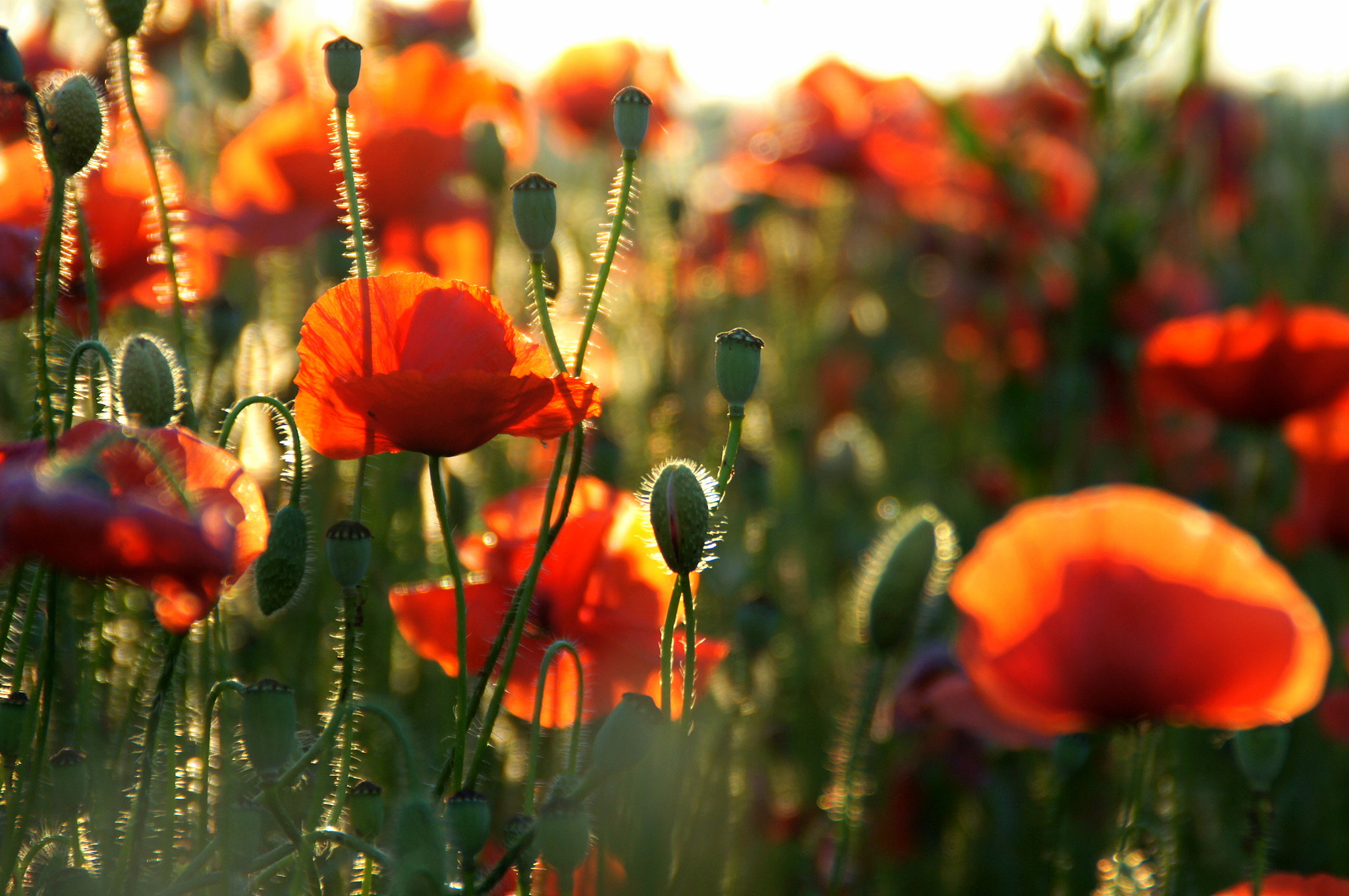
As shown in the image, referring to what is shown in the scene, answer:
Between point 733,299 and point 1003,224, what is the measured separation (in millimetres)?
680

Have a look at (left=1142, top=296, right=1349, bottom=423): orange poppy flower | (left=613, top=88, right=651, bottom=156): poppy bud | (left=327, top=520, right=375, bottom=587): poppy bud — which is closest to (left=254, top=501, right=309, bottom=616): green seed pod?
(left=327, top=520, right=375, bottom=587): poppy bud

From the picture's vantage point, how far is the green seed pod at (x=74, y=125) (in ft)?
2.46

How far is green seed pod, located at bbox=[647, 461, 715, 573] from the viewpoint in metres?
0.73

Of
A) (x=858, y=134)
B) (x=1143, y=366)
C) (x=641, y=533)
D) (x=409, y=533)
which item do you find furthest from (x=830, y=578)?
(x=641, y=533)

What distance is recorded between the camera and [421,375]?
0.69m

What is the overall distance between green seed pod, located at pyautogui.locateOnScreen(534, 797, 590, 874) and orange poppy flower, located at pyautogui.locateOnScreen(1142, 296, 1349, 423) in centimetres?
128

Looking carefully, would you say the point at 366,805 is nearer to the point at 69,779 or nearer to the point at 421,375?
the point at 69,779

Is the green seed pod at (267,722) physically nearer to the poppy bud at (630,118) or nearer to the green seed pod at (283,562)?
the green seed pod at (283,562)

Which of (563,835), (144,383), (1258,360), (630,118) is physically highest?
(1258,360)

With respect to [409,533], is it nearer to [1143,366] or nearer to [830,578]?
[830,578]

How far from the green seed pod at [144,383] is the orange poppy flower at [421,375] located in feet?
0.31

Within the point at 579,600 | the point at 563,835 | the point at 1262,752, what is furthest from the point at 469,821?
the point at 1262,752

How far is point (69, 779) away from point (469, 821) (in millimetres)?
261

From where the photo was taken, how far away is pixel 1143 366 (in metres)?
1.79
